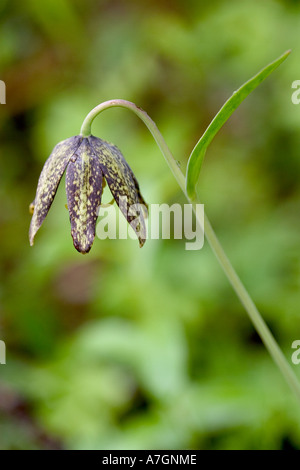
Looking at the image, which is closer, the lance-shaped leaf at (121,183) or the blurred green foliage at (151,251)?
the lance-shaped leaf at (121,183)

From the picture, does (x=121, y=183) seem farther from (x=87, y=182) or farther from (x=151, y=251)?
(x=151, y=251)

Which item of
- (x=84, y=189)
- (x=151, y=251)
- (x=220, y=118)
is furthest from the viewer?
(x=151, y=251)

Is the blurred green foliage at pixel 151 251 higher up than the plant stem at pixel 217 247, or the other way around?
the blurred green foliage at pixel 151 251

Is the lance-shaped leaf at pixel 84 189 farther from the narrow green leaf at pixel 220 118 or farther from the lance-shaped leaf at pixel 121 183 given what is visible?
the narrow green leaf at pixel 220 118

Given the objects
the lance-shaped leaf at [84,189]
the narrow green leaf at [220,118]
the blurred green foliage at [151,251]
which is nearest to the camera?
the narrow green leaf at [220,118]

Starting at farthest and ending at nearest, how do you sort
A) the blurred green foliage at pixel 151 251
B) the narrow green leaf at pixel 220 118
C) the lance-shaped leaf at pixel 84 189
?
the blurred green foliage at pixel 151 251, the lance-shaped leaf at pixel 84 189, the narrow green leaf at pixel 220 118

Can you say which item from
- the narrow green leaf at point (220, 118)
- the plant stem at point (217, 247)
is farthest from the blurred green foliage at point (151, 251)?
the narrow green leaf at point (220, 118)

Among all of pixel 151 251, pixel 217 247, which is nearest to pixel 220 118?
pixel 217 247

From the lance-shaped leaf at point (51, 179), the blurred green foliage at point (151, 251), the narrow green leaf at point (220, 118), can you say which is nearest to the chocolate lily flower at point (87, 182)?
the lance-shaped leaf at point (51, 179)
